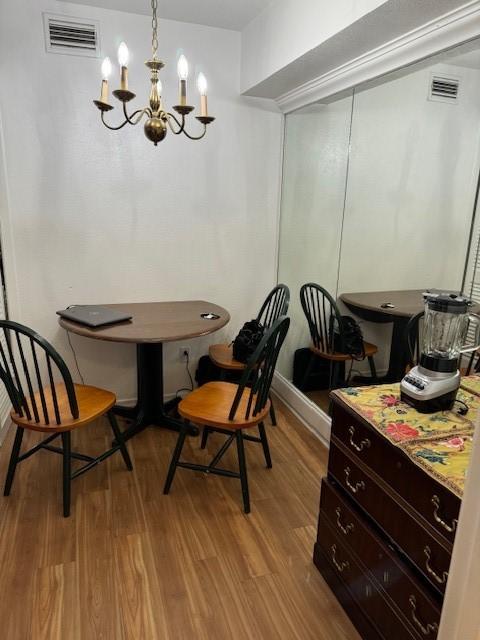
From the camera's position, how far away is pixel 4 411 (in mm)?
2670

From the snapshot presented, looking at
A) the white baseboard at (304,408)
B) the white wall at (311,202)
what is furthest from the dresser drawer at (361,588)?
the white wall at (311,202)

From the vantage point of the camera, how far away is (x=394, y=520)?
1349 mm

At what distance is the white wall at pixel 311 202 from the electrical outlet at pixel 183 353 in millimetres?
770

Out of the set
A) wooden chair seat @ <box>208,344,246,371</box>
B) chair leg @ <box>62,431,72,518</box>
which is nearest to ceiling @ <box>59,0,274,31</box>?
wooden chair seat @ <box>208,344,246,371</box>

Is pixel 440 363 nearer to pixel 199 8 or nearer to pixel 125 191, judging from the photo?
pixel 125 191

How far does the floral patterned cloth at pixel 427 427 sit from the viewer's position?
1190mm

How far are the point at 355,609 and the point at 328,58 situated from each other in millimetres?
2545

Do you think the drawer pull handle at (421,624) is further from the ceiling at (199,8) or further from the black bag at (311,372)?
the ceiling at (199,8)

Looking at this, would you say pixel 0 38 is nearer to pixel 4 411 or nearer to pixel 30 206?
pixel 30 206

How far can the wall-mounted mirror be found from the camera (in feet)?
6.50

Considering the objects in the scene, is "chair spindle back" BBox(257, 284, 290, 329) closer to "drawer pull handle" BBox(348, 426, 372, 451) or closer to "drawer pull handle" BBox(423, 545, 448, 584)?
"drawer pull handle" BBox(348, 426, 372, 451)

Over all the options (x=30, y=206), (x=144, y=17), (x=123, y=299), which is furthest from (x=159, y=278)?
(x=144, y=17)

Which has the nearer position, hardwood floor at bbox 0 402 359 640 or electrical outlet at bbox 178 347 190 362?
hardwood floor at bbox 0 402 359 640

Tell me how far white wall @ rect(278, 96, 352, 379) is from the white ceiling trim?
0.17 metres
